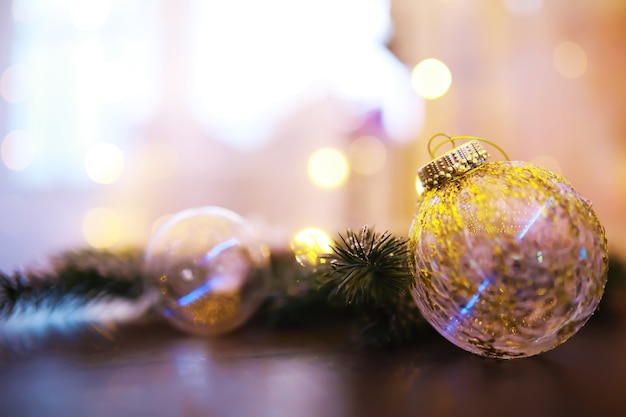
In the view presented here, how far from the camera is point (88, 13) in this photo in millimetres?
1565

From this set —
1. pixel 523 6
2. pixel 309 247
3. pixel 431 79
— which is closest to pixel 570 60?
pixel 523 6

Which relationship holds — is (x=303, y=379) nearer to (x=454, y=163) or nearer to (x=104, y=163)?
(x=454, y=163)

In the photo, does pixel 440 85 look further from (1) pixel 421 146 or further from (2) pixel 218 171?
(2) pixel 218 171

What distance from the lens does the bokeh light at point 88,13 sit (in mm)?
1555

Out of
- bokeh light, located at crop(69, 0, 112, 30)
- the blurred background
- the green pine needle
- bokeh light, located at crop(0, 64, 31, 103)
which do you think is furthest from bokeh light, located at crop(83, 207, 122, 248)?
the green pine needle

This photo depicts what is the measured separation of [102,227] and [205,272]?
111 cm

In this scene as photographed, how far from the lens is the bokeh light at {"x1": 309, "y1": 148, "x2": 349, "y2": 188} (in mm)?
1760

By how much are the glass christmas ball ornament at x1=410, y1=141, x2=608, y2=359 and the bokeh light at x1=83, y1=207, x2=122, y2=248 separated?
1.32 m

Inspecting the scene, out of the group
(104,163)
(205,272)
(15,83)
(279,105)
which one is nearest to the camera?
(205,272)

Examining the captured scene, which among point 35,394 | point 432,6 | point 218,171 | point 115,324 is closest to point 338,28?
point 432,6

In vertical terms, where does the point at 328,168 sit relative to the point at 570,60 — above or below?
below

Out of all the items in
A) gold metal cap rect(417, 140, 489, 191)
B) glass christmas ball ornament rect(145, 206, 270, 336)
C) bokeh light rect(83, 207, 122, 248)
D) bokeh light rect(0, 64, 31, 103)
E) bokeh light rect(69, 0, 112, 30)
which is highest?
bokeh light rect(69, 0, 112, 30)

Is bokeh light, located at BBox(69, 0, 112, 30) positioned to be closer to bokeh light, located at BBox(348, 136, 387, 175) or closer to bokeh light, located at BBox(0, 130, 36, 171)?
bokeh light, located at BBox(0, 130, 36, 171)

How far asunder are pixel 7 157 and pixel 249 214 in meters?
0.68
